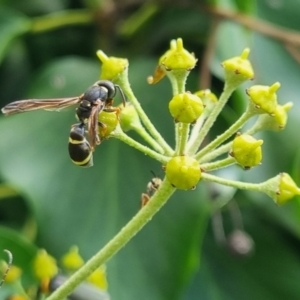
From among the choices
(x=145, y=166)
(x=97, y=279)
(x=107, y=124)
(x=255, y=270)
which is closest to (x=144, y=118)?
(x=107, y=124)

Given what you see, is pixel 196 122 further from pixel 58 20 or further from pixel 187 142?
pixel 58 20

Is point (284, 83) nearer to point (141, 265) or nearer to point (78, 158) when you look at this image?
point (141, 265)

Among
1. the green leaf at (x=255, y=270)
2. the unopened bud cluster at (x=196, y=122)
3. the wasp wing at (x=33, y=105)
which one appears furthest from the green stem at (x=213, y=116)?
the green leaf at (x=255, y=270)

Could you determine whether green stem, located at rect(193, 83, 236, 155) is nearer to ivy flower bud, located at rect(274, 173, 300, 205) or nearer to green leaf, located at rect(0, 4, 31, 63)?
ivy flower bud, located at rect(274, 173, 300, 205)

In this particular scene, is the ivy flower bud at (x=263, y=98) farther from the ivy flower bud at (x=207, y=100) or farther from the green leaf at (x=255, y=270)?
the green leaf at (x=255, y=270)

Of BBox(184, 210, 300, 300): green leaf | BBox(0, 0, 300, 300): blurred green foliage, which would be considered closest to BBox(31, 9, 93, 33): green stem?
BBox(0, 0, 300, 300): blurred green foliage
